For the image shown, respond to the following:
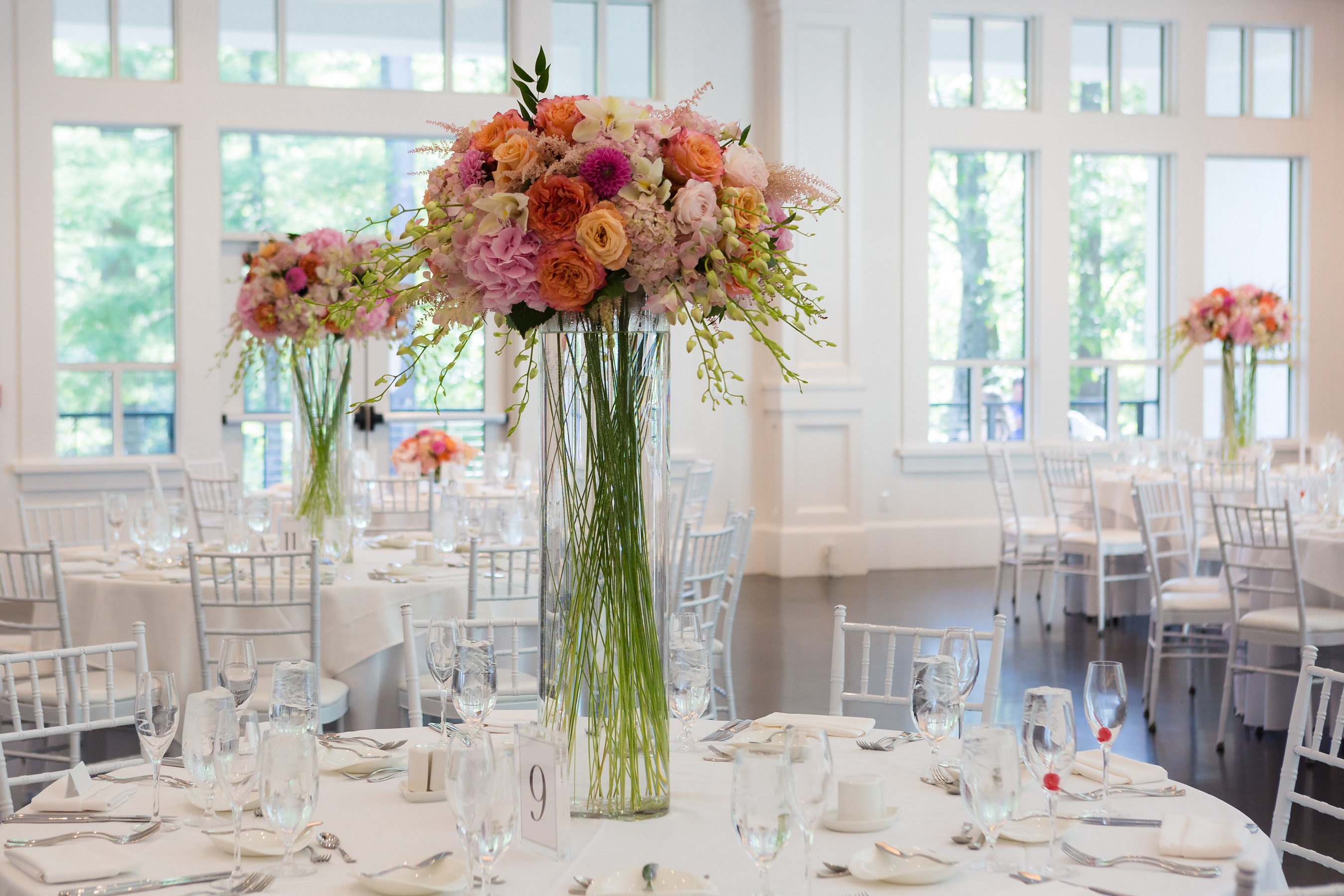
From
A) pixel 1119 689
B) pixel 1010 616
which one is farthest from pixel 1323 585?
pixel 1119 689

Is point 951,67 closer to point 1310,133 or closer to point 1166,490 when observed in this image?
point 1310,133

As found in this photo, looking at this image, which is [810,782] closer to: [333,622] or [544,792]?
[544,792]

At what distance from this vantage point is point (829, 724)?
2.40 metres

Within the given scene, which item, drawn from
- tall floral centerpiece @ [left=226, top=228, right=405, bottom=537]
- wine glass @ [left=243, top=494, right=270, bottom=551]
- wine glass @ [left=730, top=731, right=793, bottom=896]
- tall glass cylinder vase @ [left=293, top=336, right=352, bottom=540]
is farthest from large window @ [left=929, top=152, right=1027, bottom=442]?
wine glass @ [left=730, top=731, right=793, bottom=896]

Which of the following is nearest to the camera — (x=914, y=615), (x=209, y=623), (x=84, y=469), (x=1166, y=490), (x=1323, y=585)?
(x=209, y=623)

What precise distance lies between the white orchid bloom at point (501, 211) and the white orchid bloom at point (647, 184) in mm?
139

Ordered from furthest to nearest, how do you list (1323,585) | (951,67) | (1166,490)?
(951,67) < (1166,490) < (1323,585)

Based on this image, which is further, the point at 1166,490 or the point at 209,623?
the point at 1166,490

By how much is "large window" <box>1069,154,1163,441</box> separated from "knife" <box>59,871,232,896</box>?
361 inches

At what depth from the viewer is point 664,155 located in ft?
6.01

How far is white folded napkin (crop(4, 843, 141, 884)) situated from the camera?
162 cm

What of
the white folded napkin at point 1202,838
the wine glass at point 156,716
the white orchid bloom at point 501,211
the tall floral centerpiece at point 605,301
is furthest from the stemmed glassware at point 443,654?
the white folded napkin at point 1202,838

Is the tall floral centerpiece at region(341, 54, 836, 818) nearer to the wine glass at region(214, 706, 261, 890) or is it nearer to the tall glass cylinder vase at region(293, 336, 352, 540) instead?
the wine glass at region(214, 706, 261, 890)

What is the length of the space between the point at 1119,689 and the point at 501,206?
1.15 meters
